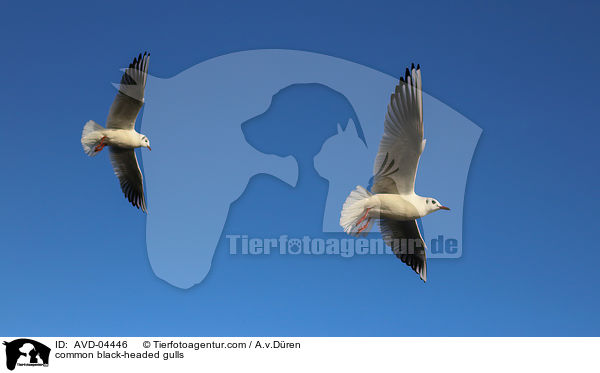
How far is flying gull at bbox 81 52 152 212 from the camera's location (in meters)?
3.39

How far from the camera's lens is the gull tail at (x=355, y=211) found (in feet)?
9.74

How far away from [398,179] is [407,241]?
550 millimetres

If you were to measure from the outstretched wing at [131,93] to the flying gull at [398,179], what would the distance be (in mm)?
1429

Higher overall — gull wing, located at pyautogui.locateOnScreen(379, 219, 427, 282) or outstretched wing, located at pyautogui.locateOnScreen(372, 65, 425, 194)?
outstretched wing, located at pyautogui.locateOnScreen(372, 65, 425, 194)

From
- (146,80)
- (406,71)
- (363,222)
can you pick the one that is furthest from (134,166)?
(406,71)

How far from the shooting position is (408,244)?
3.36m

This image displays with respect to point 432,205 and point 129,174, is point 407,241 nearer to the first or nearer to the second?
point 432,205

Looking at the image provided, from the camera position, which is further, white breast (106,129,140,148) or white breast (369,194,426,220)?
white breast (106,129,140,148)

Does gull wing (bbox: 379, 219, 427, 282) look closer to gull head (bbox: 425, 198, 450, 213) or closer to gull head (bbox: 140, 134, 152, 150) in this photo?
gull head (bbox: 425, 198, 450, 213)

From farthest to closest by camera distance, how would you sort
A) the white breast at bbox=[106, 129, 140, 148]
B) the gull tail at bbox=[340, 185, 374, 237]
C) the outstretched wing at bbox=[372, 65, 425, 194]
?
the white breast at bbox=[106, 129, 140, 148] → the gull tail at bbox=[340, 185, 374, 237] → the outstretched wing at bbox=[372, 65, 425, 194]
